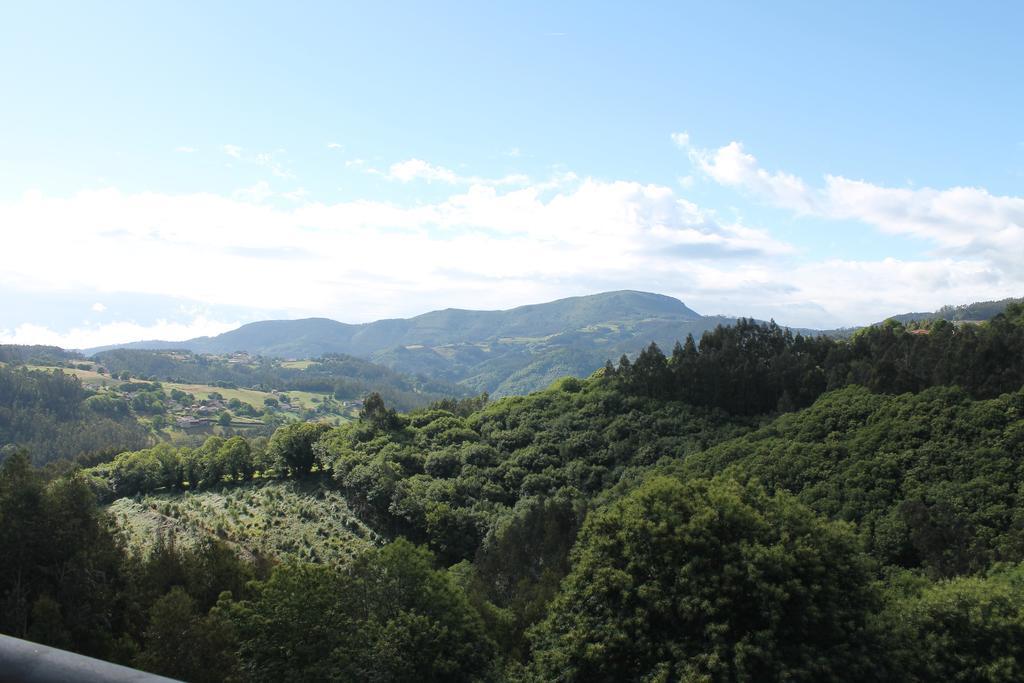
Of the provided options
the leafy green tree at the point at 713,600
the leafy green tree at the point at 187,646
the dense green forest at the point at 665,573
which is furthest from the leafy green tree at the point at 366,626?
the leafy green tree at the point at 713,600

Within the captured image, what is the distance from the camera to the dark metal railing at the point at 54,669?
2602 mm

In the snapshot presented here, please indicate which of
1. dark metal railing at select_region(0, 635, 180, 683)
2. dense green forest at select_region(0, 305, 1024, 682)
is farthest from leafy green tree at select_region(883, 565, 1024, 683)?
dark metal railing at select_region(0, 635, 180, 683)

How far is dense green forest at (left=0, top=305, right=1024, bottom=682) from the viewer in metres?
20.9

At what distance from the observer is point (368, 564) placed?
2562 cm

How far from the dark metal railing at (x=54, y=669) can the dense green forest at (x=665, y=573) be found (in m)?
19.6

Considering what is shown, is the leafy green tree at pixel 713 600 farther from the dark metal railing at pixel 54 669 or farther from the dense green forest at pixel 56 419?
the dense green forest at pixel 56 419

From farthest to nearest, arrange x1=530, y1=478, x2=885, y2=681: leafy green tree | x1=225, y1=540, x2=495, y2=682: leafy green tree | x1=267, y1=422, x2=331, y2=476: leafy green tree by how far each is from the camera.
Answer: x1=267, y1=422, x2=331, y2=476: leafy green tree
x1=225, y1=540, x2=495, y2=682: leafy green tree
x1=530, y1=478, x2=885, y2=681: leafy green tree

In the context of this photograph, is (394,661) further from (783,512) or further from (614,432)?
(614,432)

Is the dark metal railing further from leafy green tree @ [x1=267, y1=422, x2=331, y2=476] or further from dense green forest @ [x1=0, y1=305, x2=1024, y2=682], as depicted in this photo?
leafy green tree @ [x1=267, y1=422, x2=331, y2=476]

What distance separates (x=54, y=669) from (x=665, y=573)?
72.6 ft

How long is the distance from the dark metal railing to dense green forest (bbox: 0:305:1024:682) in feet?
64.4

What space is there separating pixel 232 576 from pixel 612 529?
17819 mm

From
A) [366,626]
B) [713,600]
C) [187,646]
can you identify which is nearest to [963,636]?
[713,600]

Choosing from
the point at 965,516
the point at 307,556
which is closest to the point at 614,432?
the point at 307,556
